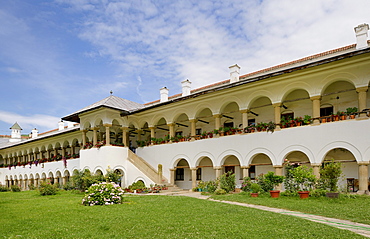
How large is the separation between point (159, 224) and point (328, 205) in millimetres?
6175

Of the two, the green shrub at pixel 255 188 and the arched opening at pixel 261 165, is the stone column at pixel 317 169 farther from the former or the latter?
the arched opening at pixel 261 165

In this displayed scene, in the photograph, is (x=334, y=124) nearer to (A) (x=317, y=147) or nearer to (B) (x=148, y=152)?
(A) (x=317, y=147)

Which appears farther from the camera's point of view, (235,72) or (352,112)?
(235,72)

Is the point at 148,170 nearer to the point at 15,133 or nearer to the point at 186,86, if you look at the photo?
the point at 186,86

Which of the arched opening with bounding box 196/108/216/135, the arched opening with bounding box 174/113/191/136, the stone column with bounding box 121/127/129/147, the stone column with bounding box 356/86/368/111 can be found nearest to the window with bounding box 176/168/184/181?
the arched opening with bounding box 174/113/191/136

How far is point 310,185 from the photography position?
12586mm

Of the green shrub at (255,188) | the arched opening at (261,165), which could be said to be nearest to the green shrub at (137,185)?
the arched opening at (261,165)

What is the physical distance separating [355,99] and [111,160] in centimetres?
1518

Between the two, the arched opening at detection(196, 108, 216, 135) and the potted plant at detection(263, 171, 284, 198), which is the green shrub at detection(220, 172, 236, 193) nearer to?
the potted plant at detection(263, 171, 284, 198)

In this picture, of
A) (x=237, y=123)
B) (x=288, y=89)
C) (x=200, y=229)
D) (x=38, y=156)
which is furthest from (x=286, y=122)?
(x=38, y=156)

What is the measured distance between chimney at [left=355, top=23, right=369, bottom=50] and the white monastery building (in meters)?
0.05

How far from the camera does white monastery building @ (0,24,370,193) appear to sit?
44.1 feet

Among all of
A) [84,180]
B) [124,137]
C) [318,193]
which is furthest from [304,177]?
[124,137]

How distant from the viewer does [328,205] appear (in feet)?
33.3
